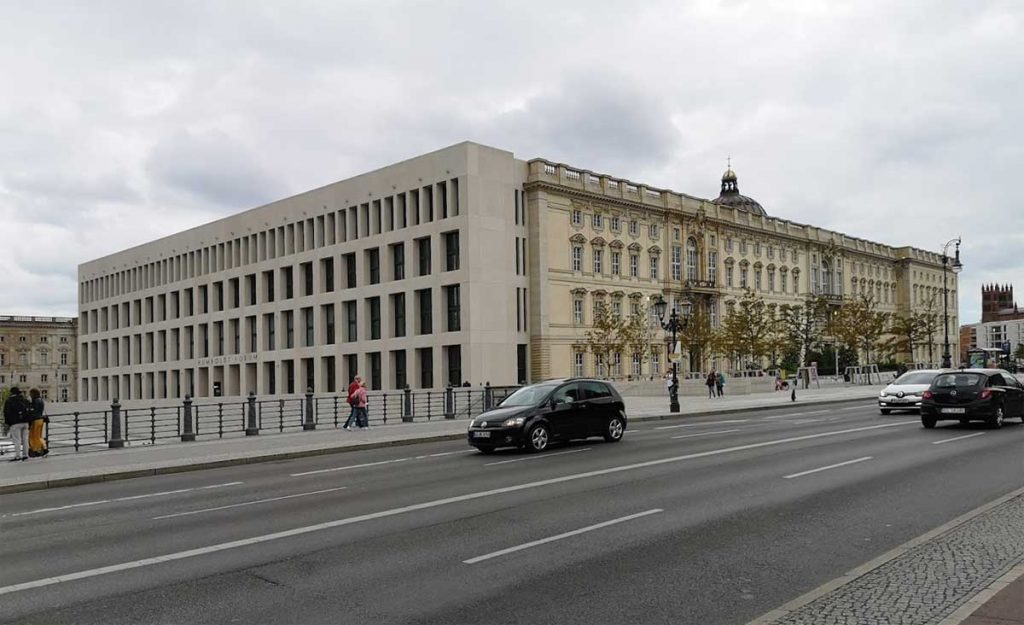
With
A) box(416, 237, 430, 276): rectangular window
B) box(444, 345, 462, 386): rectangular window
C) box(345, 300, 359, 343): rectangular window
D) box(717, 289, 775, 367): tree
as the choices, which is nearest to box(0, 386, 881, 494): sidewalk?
box(444, 345, 462, 386): rectangular window

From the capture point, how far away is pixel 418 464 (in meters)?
17.2

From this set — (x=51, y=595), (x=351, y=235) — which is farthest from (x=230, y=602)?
(x=351, y=235)

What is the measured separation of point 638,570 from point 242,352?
257 ft

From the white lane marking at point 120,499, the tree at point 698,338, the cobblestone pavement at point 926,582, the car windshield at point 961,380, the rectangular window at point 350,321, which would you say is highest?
the rectangular window at point 350,321

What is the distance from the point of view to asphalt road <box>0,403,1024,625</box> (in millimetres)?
6672

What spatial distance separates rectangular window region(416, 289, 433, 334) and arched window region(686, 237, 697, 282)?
85.2 feet

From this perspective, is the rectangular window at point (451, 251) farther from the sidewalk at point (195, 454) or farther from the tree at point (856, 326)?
the tree at point (856, 326)

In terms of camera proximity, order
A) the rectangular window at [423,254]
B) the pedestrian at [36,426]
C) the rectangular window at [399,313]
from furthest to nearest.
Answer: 1. the rectangular window at [399,313]
2. the rectangular window at [423,254]
3. the pedestrian at [36,426]

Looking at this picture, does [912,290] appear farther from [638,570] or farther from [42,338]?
[42,338]

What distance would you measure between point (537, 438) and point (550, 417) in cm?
64

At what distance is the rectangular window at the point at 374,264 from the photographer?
69.4m

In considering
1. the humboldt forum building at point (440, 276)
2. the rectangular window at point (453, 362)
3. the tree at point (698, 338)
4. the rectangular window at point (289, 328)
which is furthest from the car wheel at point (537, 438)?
the rectangular window at point (289, 328)

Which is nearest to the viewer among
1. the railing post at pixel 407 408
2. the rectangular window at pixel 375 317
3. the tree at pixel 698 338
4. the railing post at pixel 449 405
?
the railing post at pixel 407 408

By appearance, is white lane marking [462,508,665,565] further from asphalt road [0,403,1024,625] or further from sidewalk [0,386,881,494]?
sidewalk [0,386,881,494]
